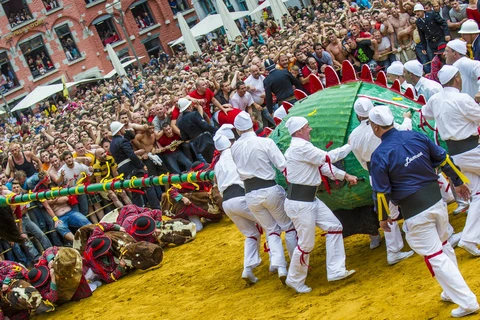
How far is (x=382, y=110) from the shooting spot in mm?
6680

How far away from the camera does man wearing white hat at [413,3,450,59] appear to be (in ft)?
50.1

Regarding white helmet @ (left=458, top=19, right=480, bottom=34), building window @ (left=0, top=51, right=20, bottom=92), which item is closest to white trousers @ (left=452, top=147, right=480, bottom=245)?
white helmet @ (left=458, top=19, right=480, bottom=34)

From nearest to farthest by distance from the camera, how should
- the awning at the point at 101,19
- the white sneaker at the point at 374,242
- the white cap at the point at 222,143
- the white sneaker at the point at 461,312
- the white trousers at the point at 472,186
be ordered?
the white sneaker at the point at 461,312, the white trousers at the point at 472,186, the white sneaker at the point at 374,242, the white cap at the point at 222,143, the awning at the point at 101,19

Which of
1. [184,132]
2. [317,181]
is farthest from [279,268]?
[184,132]

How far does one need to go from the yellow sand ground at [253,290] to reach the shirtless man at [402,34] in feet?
20.2

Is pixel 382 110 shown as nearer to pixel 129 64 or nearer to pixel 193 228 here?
pixel 193 228

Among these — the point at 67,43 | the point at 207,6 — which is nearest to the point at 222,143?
the point at 67,43

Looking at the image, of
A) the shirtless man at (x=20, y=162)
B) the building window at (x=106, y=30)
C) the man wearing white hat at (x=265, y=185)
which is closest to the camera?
the man wearing white hat at (x=265, y=185)

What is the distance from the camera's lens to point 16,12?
1811 inches

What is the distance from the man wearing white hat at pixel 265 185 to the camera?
28.3ft

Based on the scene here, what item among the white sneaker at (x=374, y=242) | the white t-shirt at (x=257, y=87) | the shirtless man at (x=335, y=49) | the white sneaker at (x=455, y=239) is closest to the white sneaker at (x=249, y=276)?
the white sneaker at (x=374, y=242)

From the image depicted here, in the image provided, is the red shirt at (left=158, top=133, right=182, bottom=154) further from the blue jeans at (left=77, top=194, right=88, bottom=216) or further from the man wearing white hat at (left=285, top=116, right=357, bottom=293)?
the man wearing white hat at (left=285, top=116, right=357, bottom=293)

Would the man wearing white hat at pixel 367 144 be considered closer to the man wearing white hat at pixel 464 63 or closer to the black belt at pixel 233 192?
the man wearing white hat at pixel 464 63

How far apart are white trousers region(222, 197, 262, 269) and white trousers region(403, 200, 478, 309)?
2951 mm
